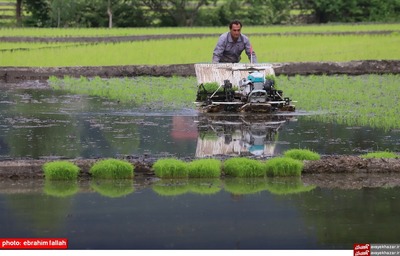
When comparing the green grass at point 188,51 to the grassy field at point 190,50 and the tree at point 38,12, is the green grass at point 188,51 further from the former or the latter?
the tree at point 38,12

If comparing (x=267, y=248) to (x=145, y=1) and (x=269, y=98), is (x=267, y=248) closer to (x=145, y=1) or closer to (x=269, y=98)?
(x=269, y=98)

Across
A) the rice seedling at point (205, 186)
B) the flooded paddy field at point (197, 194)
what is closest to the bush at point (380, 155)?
the flooded paddy field at point (197, 194)

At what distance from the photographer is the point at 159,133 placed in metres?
13.6

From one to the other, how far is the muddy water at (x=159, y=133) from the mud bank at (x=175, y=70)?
234 inches

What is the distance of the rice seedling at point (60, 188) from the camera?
9281mm

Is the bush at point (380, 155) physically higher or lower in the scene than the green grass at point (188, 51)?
higher

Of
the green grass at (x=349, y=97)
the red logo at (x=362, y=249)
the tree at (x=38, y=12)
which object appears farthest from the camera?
the tree at (x=38, y=12)

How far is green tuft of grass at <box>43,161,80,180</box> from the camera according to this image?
9953mm

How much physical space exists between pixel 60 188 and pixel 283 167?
2.21 metres

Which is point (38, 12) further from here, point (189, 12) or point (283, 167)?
point (283, 167)

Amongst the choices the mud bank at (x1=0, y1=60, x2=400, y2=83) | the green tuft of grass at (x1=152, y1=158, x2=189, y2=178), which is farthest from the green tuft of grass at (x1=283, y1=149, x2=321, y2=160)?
the mud bank at (x1=0, y1=60, x2=400, y2=83)

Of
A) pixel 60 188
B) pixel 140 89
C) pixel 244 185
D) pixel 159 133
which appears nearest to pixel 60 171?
pixel 60 188

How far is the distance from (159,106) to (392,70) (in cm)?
847

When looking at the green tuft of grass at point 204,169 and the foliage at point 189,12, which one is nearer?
the green tuft of grass at point 204,169
